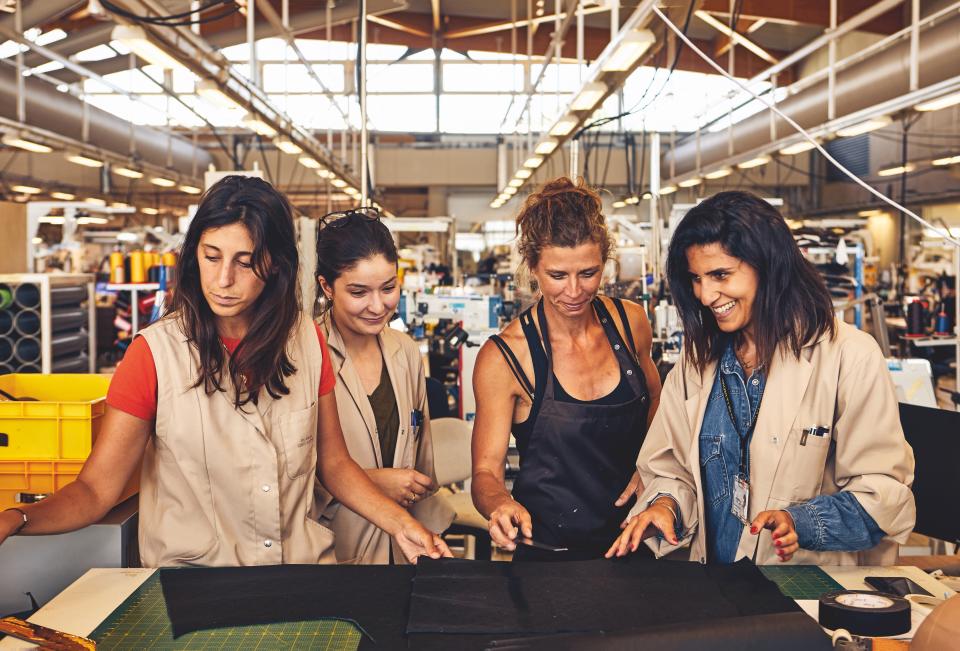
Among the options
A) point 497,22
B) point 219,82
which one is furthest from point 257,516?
point 497,22

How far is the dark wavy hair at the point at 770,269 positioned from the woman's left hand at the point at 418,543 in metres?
0.77

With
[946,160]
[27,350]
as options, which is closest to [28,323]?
[27,350]

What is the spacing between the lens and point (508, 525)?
1.81 meters

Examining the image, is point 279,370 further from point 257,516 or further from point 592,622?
point 592,622

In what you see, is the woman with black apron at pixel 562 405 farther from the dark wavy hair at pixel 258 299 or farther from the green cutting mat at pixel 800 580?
the dark wavy hair at pixel 258 299

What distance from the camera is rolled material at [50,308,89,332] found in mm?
4359

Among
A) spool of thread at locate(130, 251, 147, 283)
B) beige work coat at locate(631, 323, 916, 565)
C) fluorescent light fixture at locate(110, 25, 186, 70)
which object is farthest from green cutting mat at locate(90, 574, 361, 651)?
spool of thread at locate(130, 251, 147, 283)

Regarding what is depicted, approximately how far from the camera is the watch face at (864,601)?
4.42 feet

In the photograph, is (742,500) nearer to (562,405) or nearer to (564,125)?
(562,405)

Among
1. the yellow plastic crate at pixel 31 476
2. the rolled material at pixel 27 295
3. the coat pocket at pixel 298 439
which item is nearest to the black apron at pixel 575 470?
the coat pocket at pixel 298 439

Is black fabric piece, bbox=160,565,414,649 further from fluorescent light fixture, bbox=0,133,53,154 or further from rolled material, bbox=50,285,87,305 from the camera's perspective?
fluorescent light fixture, bbox=0,133,53,154

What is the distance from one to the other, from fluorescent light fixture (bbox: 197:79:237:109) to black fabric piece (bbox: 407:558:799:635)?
12.1 ft

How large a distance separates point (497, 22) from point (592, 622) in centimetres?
1338

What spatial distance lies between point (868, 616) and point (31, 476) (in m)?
1.87
